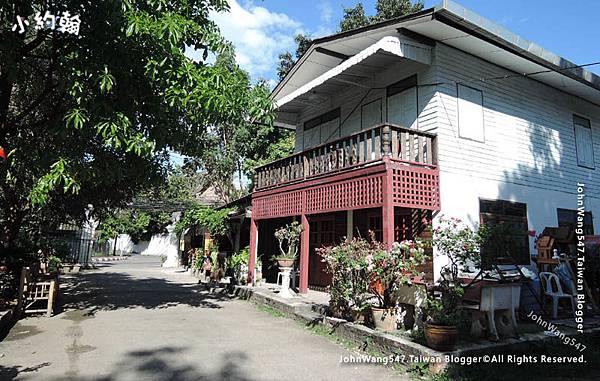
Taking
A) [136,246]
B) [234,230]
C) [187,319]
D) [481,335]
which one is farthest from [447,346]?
[136,246]

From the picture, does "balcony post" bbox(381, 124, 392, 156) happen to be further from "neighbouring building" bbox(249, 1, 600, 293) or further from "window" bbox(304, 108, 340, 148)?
"window" bbox(304, 108, 340, 148)

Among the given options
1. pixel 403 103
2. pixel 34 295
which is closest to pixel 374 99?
pixel 403 103

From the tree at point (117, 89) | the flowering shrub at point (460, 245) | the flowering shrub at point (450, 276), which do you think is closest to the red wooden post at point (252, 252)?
the tree at point (117, 89)

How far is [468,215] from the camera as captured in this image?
9.05m

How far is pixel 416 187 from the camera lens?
27.1ft

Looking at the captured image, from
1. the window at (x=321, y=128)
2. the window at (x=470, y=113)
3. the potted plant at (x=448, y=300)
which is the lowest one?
the potted plant at (x=448, y=300)

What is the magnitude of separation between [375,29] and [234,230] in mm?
11049

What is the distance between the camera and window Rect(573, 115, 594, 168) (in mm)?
12235

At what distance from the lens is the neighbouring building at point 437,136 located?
28.0 ft

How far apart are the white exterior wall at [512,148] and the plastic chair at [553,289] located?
1756mm

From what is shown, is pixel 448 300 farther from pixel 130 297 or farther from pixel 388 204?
pixel 130 297

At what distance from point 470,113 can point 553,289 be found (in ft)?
14.2

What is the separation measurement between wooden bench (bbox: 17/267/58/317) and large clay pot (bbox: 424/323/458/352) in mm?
8032

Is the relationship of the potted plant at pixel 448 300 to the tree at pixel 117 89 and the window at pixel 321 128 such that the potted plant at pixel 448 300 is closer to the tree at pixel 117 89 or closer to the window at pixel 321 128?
the tree at pixel 117 89
